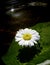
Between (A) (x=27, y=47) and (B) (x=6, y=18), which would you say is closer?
(A) (x=27, y=47)

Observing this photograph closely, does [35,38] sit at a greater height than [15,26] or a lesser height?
greater

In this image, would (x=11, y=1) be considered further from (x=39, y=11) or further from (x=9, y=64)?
(x=9, y=64)


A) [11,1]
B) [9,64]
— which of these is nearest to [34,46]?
[9,64]

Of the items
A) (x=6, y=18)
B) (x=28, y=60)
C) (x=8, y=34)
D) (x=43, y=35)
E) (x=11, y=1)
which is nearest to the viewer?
(x=28, y=60)

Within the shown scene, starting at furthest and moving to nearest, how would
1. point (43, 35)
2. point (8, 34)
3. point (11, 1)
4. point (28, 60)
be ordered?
point (11, 1), point (8, 34), point (43, 35), point (28, 60)

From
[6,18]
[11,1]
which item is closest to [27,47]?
[6,18]

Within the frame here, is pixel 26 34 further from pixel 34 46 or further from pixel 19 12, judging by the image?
pixel 19 12

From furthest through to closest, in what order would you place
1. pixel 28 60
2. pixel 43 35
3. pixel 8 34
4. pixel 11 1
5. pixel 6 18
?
pixel 11 1
pixel 6 18
pixel 8 34
pixel 43 35
pixel 28 60
